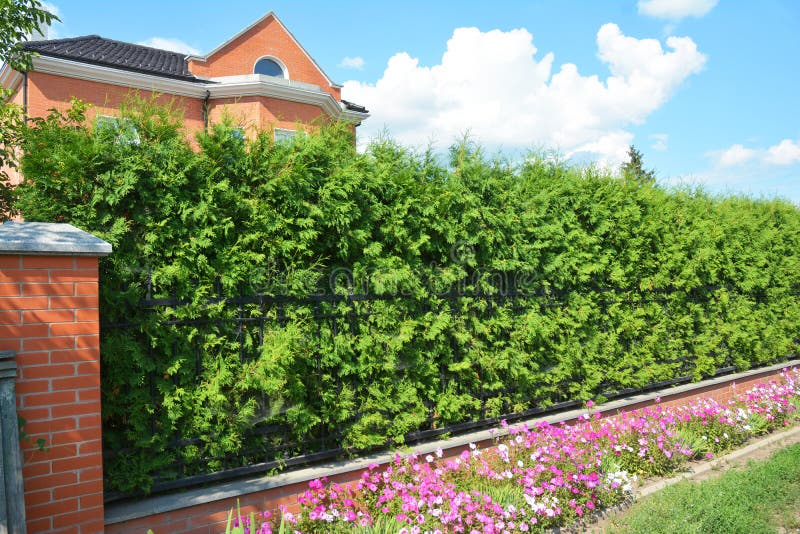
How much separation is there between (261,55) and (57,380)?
16307 mm

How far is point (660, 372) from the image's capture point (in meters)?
6.87

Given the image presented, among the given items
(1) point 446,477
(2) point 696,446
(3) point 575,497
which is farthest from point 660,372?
(1) point 446,477

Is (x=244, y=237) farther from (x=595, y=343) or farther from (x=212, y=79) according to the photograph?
(x=212, y=79)

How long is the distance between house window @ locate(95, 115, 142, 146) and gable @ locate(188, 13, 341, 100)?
13.5 meters

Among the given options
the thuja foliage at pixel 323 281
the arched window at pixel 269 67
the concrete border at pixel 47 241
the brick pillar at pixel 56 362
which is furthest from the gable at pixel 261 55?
the brick pillar at pixel 56 362

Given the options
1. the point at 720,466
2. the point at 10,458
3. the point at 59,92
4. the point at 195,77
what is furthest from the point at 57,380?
the point at 195,77

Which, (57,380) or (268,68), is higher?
(268,68)

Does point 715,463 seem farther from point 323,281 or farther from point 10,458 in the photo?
point 10,458

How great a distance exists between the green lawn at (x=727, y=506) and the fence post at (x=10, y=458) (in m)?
3.96

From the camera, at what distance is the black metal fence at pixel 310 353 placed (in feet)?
11.2

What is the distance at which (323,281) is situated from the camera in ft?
13.5

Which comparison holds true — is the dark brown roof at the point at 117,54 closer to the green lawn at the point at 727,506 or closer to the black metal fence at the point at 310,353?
the black metal fence at the point at 310,353

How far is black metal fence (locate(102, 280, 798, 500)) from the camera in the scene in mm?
3400

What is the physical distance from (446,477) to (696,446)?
11.0 feet
